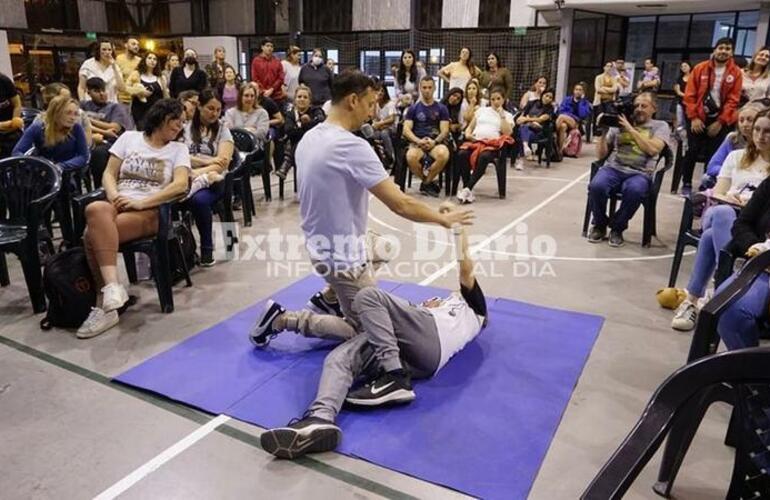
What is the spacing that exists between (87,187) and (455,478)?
5007 mm

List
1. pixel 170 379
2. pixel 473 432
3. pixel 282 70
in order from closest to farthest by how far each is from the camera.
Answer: pixel 473 432
pixel 170 379
pixel 282 70

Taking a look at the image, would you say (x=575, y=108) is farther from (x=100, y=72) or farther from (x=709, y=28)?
(x=100, y=72)

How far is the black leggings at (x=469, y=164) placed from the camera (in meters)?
6.28

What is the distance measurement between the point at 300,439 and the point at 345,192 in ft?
3.25

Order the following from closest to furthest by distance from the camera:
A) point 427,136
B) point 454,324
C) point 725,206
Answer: point 454,324, point 725,206, point 427,136

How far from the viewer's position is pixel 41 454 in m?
2.13

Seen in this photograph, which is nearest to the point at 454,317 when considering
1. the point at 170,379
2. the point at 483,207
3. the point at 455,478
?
the point at 455,478

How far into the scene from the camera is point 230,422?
2342 millimetres

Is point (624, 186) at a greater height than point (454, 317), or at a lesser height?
greater

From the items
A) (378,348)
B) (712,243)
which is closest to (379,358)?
(378,348)

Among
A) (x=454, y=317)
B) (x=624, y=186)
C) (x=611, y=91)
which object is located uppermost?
(x=611, y=91)

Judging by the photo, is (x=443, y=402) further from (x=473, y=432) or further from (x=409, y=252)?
(x=409, y=252)

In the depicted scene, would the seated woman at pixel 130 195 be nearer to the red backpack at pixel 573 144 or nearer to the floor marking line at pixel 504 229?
the floor marking line at pixel 504 229

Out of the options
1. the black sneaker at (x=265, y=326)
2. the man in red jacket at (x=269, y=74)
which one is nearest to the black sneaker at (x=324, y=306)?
the black sneaker at (x=265, y=326)
